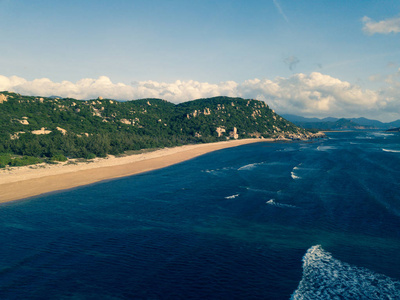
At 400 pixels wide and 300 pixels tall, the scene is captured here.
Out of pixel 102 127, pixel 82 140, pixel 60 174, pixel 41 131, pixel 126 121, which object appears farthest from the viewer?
pixel 126 121

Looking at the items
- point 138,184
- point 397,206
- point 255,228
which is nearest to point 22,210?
point 138,184

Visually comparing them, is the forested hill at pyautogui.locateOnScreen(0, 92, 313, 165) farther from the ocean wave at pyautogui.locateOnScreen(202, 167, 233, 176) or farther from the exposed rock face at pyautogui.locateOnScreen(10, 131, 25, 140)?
the ocean wave at pyautogui.locateOnScreen(202, 167, 233, 176)

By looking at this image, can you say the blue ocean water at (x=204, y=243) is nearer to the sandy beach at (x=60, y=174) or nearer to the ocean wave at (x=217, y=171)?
the sandy beach at (x=60, y=174)

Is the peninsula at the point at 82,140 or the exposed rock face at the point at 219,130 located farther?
the exposed rock face at the point at 219,130

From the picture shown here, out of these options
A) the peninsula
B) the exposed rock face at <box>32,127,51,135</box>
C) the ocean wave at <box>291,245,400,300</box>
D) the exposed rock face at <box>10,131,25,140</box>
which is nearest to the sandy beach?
the peninsula

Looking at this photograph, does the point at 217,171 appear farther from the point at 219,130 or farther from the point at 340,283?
the point at 219,130

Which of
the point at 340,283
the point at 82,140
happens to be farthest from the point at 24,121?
the point at 340,283

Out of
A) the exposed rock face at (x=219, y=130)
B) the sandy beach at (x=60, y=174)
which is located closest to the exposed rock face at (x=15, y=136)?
the sandy beach at (x=60, y=174)
